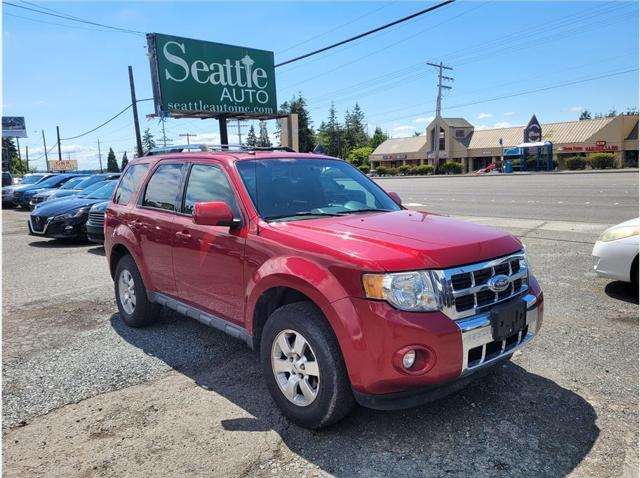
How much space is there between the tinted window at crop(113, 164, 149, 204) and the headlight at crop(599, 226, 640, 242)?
531 centimetres

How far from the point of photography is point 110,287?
23.5 feet

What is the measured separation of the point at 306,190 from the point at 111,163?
121311 millimetres

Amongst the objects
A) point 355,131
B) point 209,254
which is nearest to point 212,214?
point 209,254

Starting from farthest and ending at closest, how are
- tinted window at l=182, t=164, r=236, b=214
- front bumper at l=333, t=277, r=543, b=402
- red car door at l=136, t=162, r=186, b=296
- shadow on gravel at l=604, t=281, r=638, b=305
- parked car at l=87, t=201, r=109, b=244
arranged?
parked car at l=87, t=201, r=109, b=244 < shadow on gravel at l=604, t=281, r=638, b=305 < red car door at l=136, t=162, r=186, b=296 < tinted window at l=182, t=164, r=236, b=214 < front bumper at l=333, t=277, r=543, b=402

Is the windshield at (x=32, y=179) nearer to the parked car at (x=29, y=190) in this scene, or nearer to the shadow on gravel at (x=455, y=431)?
the parked car at (x=29, y=190)

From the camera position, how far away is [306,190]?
405 centimetres

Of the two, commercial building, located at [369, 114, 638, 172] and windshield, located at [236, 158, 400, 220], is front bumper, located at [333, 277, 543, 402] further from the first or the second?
commercial building, located at [369, 114, 638, 172]

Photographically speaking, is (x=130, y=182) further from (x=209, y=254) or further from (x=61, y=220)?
(x=61, y=220)

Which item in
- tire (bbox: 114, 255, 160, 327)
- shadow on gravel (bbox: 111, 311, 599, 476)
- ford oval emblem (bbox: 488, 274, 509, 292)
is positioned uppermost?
ford oval emblem (bbox: 488, 274, 509, 292)

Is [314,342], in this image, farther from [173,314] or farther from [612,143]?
[612,143]

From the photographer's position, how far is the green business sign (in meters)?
16.4

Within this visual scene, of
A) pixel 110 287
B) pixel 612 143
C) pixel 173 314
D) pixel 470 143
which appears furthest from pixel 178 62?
pixel 470 143

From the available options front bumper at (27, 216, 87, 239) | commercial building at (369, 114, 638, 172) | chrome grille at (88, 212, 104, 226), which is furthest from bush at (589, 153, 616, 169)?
chrome grille at (88, 212, 104, 226)

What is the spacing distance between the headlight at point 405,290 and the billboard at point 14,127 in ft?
240
